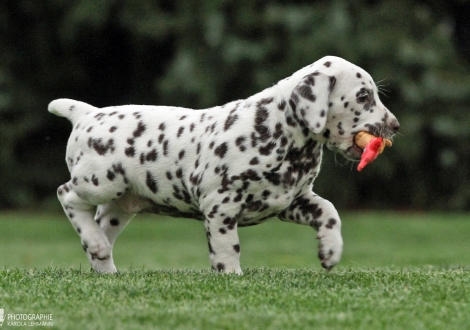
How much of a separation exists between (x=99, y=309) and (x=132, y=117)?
2288mm

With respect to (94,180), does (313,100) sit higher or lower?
higher

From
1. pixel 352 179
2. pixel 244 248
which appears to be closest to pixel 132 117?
pixel 244 248

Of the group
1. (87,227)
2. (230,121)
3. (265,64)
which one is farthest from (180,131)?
(265,64)

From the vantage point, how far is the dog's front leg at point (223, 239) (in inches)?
242

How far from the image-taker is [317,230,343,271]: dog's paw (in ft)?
20.1

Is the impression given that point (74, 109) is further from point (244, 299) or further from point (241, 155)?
point (244, 299)

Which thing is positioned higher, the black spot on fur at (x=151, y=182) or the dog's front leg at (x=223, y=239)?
the black spot on fur at (x=151, y=182)

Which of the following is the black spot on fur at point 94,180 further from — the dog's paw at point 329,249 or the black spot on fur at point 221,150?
the dog's paw at point 329,249

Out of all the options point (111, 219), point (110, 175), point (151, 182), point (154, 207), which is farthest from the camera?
point (111, 219)

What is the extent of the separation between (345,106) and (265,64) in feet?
47.3

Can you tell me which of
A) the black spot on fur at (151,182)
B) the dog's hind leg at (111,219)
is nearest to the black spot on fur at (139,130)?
the black spot on fur at (151,182)

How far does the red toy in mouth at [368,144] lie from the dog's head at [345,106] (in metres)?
0.04

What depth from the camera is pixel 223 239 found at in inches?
242

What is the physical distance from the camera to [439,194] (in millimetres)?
20703
